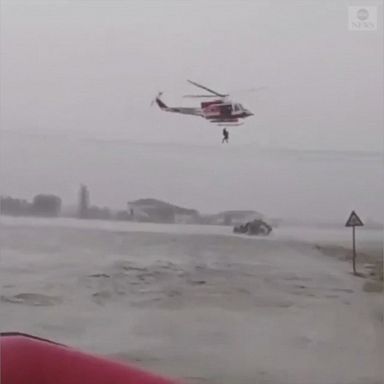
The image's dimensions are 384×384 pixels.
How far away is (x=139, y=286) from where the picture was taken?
1839 millimetres

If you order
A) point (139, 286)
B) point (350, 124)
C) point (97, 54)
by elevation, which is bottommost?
point (139, 286)

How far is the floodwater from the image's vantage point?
71.8 inches

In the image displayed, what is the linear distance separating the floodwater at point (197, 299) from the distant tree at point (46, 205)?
0.08 ft

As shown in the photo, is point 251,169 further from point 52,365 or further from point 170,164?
point 52,365

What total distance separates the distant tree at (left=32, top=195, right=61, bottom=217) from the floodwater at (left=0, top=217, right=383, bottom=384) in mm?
25

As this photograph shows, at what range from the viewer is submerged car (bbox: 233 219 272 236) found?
182 cm

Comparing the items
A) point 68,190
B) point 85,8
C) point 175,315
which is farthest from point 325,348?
point 85,8

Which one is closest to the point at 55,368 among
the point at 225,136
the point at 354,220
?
the point at 225,136

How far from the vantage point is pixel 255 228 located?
6.01 ft

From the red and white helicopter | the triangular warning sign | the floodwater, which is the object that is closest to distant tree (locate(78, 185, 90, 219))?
the floodwater

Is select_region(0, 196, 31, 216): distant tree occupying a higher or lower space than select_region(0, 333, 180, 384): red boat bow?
higher

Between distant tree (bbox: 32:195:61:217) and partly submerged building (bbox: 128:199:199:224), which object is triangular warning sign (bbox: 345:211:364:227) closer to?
partly submerged building (bbox: 128:199:199:224)

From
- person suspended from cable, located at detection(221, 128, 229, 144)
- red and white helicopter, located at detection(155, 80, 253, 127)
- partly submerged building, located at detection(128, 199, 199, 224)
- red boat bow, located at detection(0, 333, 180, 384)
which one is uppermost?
red and white helicopter, located at detection(155, 80, 253, 127)

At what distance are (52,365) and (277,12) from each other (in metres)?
1.02
